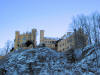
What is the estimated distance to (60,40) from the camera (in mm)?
52531

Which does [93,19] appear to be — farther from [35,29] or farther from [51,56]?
[35,29]

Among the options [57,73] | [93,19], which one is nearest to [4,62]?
[57,73]

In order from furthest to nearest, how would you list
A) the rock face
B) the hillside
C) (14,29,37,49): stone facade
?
(14,29,37,49): stone facade
the rock face
the hillside

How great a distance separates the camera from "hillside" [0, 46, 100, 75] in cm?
2789

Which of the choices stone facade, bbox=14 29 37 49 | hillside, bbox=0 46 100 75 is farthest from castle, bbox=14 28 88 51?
hillside, bbox=0 46 100 75

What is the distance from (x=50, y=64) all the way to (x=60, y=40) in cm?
2238

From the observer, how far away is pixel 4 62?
112ft

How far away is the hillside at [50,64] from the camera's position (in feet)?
91.5

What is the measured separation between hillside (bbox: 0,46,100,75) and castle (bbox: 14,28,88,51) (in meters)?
4.34

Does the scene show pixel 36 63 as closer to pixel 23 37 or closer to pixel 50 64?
pixel 50 64

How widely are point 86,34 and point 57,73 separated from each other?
43.6 feet

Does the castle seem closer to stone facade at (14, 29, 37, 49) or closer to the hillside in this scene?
stone facade at (14, 29, 37, 49)

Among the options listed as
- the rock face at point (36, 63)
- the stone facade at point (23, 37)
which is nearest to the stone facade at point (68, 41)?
the stone facade at point (23, 37)

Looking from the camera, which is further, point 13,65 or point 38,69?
point 13,65
